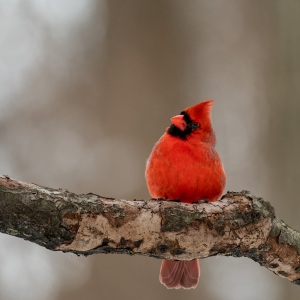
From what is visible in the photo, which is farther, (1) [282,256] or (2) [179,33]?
(2) [179,33]

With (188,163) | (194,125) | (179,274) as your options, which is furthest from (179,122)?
(179,274)

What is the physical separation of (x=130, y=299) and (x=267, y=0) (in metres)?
1.98

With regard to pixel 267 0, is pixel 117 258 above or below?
below

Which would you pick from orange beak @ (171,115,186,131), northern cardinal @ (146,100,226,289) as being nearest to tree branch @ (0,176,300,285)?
northern cardinal @ (146,100,226,289)

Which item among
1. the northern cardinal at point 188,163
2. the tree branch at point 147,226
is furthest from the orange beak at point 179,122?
the tree branch at point 147,226

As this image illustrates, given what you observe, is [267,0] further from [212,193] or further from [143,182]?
[212,193]

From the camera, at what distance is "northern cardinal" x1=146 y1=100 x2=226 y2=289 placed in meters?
2.35

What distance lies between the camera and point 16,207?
1693mm

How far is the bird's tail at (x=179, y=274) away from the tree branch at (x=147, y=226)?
1.95 ft

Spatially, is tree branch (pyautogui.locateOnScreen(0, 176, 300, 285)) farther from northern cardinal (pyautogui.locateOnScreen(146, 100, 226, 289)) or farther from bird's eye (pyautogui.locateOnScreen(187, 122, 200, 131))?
bird's eye (pyautogui.locateOnScreen(187, 122, 200, 131))

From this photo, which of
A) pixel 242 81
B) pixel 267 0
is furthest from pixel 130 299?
pixel 267 0

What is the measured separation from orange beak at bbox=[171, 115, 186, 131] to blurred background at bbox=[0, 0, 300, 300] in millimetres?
821

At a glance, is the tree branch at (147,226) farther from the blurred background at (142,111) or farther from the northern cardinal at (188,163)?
the blurred background at (142,111)

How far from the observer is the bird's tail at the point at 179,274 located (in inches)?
105
